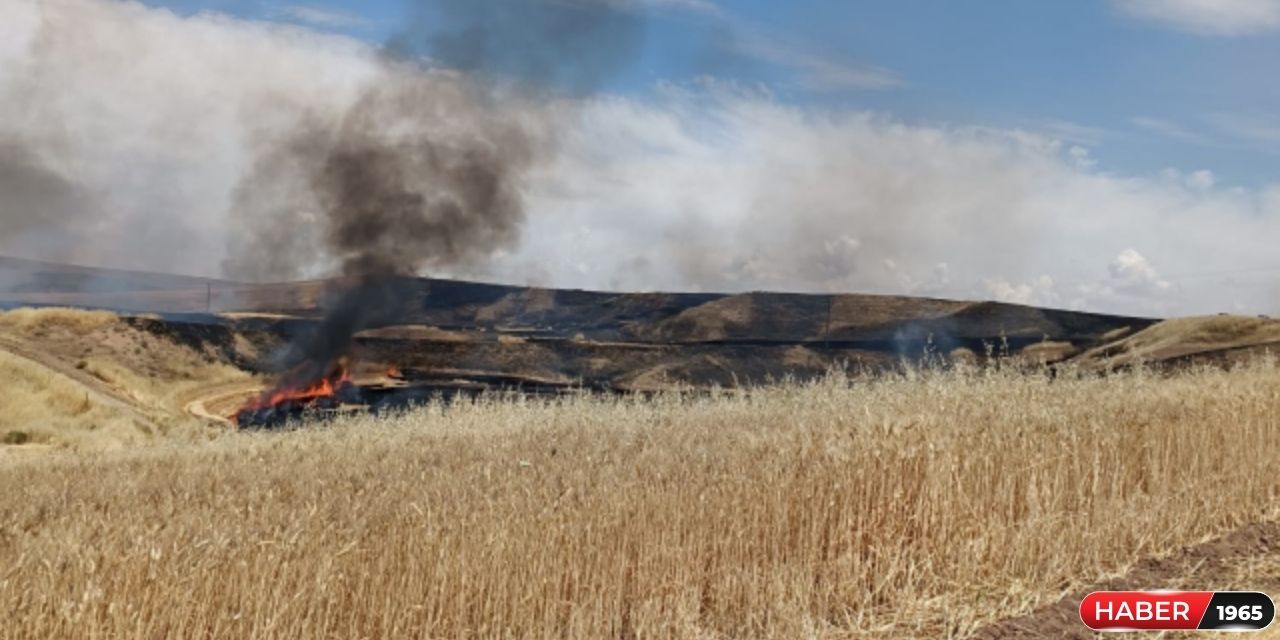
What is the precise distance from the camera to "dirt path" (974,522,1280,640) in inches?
286

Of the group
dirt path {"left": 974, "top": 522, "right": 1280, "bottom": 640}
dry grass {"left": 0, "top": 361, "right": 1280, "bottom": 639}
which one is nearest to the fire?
dry grass {"left": 0, "top": 361, "right": 1280, "bottom": 639}

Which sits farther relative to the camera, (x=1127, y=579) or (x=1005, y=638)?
(x=1127, y=579)

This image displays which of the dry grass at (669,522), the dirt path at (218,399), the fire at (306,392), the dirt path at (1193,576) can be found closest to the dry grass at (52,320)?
the dirt path at (218,399)

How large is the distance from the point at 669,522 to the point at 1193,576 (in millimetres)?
4361

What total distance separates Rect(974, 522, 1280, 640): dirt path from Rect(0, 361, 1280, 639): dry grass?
219 millimetres

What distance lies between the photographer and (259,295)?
2731 inches

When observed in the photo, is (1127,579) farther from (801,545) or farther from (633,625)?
(633,625)

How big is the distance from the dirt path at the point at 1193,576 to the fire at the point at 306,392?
90.5 feet

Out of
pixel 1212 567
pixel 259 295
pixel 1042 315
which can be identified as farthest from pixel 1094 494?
pixel 259 295

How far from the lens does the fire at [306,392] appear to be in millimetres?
33531

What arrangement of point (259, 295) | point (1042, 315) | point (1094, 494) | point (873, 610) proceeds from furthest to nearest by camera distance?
point (259, 295)
point (1042, 315)
point (1094, 494)
point (873, 610)

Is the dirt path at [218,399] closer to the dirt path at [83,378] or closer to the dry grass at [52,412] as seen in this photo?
the dirt path at [83,378]

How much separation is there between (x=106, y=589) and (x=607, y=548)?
9.71 feet

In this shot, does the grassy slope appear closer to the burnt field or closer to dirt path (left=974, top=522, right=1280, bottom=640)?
the burnt field
